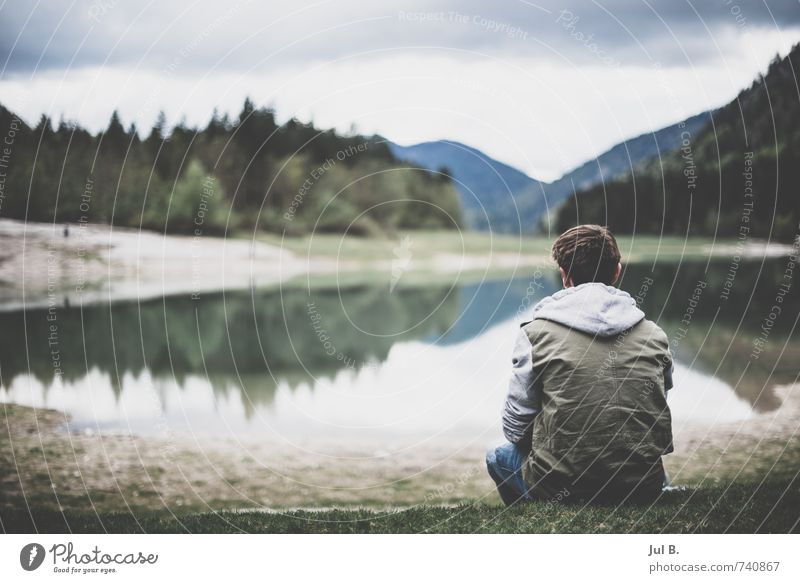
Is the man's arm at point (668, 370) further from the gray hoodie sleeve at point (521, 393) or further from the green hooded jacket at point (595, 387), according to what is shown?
the gray hoodie sleeve at point (521, 393)

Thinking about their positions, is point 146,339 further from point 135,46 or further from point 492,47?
point 492,47

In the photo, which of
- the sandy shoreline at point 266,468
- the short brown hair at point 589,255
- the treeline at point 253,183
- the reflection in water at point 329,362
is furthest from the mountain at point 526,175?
the treeline at point 253,183

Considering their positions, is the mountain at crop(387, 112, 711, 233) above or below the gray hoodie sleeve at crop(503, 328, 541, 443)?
above

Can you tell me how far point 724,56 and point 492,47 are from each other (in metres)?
2.43

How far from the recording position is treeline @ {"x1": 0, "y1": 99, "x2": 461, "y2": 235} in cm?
1725

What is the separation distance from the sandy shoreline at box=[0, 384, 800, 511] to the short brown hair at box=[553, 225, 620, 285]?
2857mm

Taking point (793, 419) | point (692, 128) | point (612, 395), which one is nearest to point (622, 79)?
point (692, 128)

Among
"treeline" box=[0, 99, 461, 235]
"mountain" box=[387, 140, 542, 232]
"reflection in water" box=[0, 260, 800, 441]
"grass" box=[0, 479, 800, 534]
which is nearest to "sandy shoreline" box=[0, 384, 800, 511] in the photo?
"grass" box=[0, 479, 800, 534]

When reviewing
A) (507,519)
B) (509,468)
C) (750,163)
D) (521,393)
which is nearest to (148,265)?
(750,163)

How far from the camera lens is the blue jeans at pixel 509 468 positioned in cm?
459

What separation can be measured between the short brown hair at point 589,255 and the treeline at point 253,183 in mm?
10424

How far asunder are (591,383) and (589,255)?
2.61 feet

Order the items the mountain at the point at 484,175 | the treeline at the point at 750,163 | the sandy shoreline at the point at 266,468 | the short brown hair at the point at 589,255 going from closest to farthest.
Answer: the short brown hair at the point at 589,255 < the sandy shoreline at the point at 266,468 < the treeline at the point at 750,163 < the mountain at the point at 484,175

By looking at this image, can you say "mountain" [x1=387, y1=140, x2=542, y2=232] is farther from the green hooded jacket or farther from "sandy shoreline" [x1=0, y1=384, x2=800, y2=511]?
the green hooded jacket
